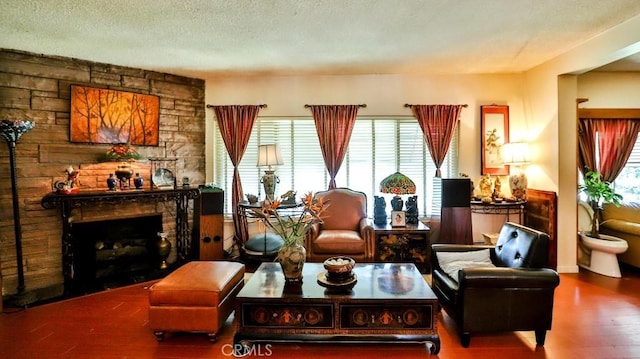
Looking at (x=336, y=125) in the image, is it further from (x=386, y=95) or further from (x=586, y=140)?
(x=586, y=140)

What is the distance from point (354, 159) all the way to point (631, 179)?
431 cm

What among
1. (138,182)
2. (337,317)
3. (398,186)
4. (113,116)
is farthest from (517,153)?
(113,116)

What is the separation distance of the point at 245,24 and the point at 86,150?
2.56 m

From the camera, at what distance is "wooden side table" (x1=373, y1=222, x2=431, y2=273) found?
3.83 meters

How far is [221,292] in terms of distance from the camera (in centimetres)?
237

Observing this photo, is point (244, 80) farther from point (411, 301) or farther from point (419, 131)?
point (411, 301)

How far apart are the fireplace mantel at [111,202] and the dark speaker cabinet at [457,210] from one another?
3.28 meters

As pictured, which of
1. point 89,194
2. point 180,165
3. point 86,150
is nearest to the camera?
point 89,194

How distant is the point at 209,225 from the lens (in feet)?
13.3

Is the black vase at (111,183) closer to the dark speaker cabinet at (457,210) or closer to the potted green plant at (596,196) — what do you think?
the dark speaker cabinet at (457,210)

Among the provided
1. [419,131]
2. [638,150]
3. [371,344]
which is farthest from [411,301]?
[638,150]

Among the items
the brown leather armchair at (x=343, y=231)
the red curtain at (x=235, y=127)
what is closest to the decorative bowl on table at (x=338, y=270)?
the brown leather armchair at (x=343, y=231)

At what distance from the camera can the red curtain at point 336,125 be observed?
14.8 feet

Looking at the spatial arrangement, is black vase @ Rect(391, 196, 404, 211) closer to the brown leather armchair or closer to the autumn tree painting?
the brown leather armchair
